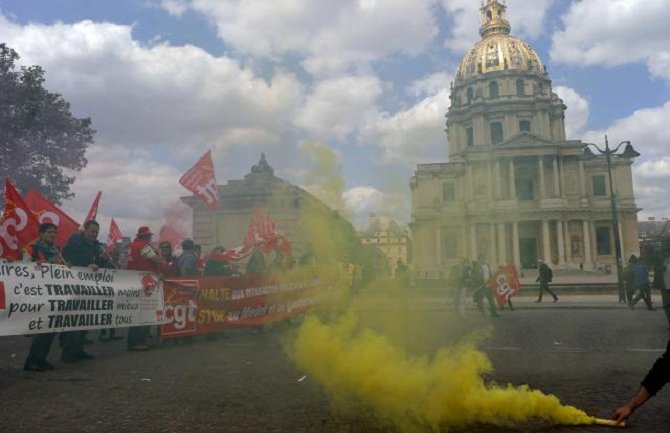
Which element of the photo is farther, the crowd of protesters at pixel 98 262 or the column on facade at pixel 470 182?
the column on facade at pixel 470 182

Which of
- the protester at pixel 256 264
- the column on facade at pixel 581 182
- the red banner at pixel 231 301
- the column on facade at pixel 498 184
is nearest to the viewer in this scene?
the red banner at pixel 231 301

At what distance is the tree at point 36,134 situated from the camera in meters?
25.1

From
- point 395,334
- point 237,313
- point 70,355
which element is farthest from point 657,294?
point 70,355

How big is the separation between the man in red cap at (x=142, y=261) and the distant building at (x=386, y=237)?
3873mm

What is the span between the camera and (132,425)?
4.48m

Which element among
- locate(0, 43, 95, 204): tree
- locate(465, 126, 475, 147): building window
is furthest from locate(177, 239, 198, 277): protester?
locate(465, 126, 475, 147): building window

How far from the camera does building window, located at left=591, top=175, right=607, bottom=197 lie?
70.6 meters

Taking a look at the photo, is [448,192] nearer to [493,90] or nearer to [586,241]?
[586,241]

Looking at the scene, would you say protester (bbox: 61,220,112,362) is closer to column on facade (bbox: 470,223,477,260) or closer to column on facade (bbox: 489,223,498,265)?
column on facade (bbox: 470,223,477,260)

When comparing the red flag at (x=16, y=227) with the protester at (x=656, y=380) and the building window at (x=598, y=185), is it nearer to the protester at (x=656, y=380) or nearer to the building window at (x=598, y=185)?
Result: the protester at (x=656, y=380)

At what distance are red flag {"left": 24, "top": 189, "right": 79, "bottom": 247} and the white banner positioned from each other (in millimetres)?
3794

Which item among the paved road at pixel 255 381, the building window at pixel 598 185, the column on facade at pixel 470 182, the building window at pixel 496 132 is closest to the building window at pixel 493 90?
the building window at pixel 496 132

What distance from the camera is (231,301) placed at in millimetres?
10859

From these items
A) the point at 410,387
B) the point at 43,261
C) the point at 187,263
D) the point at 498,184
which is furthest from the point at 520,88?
the point at 410,387
